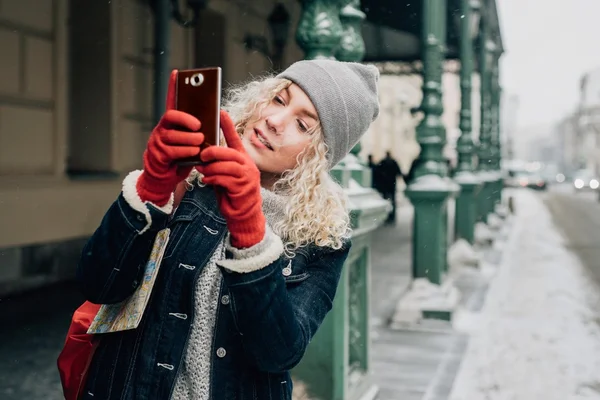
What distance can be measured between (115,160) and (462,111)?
511cm

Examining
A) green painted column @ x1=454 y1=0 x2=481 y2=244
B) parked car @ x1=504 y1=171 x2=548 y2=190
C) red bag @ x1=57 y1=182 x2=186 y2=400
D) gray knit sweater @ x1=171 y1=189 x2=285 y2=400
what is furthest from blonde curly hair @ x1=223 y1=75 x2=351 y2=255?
parked car @ x1=504 y1=171 x2=548 y2=190

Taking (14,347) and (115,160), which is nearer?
(14,347)

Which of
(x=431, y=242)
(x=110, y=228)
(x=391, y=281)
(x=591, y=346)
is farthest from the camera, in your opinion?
(x=391, y=281)

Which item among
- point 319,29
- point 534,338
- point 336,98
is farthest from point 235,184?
point 534,338

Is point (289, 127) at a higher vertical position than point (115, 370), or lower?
higher

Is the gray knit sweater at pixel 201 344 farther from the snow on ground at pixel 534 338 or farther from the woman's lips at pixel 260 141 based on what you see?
the snow on ground at pixel 534 338

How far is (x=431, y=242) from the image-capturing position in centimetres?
725

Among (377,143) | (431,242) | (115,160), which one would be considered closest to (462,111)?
(431,242)

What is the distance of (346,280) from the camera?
12.4ft

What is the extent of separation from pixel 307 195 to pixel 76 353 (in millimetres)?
641

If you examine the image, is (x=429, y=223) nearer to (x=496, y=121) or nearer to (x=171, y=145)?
(x=171, y=145)

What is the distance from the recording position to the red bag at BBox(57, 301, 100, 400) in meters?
1.70

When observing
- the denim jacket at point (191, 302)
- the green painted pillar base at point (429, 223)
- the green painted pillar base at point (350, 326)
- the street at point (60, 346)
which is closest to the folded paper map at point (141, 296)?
the denim jacket at point (191, 302)

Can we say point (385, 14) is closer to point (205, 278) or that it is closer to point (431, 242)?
point (431, 242)
